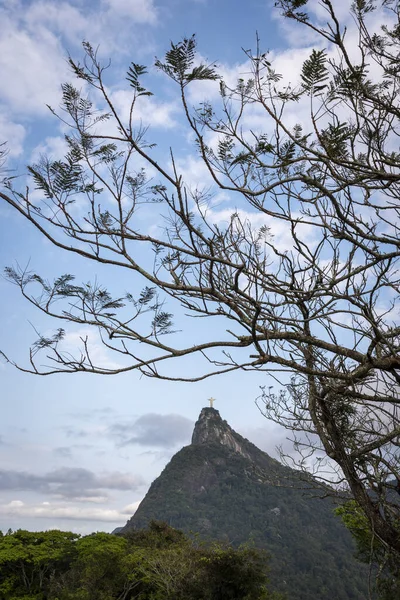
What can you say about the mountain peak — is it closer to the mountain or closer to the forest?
the mountain

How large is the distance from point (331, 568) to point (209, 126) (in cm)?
5057

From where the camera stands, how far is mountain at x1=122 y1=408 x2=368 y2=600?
4338 cm

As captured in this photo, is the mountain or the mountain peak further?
the mountain peak

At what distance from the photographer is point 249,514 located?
67.1 meters

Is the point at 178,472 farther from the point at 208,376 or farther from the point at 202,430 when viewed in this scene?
the point at 208,376

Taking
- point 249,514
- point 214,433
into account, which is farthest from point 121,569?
point 214,433

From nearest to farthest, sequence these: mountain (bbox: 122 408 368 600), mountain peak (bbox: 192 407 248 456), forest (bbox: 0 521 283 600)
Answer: forest (bbox: 0 521 283 600)
mountain (bbox: 122 408 368 600)
mountain peak (bbox: 192 407 248 456)

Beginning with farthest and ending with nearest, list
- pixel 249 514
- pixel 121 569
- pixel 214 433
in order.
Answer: pixel 214 433, pixel 249 514, pixel 121 569

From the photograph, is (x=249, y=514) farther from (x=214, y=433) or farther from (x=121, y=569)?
(x=121, y=569)

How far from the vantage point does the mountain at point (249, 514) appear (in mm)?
43375

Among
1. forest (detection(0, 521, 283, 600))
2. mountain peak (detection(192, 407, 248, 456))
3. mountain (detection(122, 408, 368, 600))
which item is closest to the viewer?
forest (detection(0, 521, 283, 600))

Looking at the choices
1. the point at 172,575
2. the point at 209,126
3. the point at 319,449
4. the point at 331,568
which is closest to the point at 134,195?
the point at 209,126

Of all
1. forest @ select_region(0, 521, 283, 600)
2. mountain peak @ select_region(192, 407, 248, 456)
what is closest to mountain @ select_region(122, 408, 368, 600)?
mountain peak @ select_region(192, 407, 248, 456)

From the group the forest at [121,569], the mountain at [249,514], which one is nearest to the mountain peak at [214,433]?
the mountain at [249,514]
